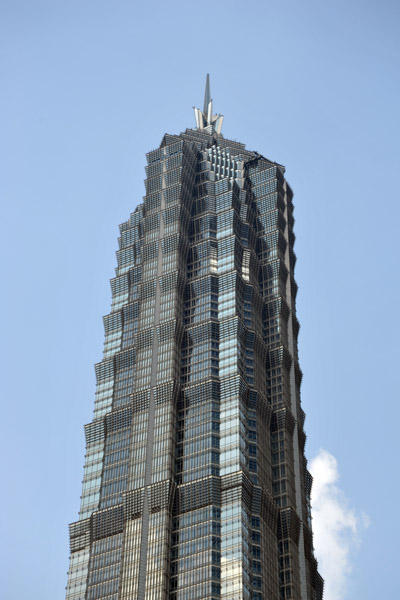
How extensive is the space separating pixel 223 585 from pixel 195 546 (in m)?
10.6

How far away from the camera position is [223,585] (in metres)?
191

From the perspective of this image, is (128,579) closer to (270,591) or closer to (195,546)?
(195,546)

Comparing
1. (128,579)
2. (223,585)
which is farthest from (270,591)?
(128,579)

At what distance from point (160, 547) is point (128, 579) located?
865cm

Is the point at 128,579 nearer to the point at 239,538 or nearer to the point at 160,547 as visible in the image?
the point at 160,547

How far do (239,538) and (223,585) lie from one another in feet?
31.5

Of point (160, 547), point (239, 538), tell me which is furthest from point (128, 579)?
point (239, 538)

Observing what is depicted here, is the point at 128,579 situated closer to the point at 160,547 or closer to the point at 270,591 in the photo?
the point at 160,547

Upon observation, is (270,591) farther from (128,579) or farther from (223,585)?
(128,579)

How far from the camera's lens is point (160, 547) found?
199000 millimetres

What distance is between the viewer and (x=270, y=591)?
196750 millimetres

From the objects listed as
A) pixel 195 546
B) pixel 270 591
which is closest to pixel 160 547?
pixel 195 546

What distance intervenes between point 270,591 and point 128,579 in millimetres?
27681

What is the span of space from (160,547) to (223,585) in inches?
611
